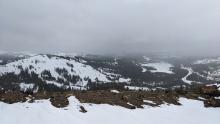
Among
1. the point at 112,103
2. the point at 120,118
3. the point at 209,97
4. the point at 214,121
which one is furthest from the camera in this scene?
the point at 209,97

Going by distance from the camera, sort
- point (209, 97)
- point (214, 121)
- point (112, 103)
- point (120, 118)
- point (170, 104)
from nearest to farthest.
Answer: point (120, 118), point (214, 121), point (112, 103), point (170, 104), point (209, 97)

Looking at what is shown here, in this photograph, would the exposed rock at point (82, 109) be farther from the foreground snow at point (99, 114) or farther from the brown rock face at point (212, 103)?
the brown rock face at point (212, 103)

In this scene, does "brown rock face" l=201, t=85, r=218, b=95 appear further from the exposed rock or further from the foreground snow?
the exposed rock

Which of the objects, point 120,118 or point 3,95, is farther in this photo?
point 3,95

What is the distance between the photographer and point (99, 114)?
47.3 meters

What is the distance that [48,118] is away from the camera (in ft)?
138

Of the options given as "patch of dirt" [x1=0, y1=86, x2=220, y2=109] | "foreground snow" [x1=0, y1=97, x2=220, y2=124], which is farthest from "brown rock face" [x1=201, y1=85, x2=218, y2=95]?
"foreground snow" [x1=0, y1=97, x2=220, y2=124]

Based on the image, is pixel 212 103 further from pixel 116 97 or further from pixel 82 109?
pixel 82 109

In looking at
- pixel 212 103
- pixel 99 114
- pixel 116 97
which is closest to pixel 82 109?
pixel 99 114

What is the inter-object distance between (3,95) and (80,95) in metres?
13.2

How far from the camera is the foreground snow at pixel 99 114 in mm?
41969

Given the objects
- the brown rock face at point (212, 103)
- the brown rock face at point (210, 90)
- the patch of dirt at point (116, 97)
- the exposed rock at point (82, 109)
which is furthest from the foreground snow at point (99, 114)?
the brown rock face at point (210, 90)

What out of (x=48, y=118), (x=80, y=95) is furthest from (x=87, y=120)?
(x=80, y=95)

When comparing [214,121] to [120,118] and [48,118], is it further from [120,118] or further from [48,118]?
[48,118]
